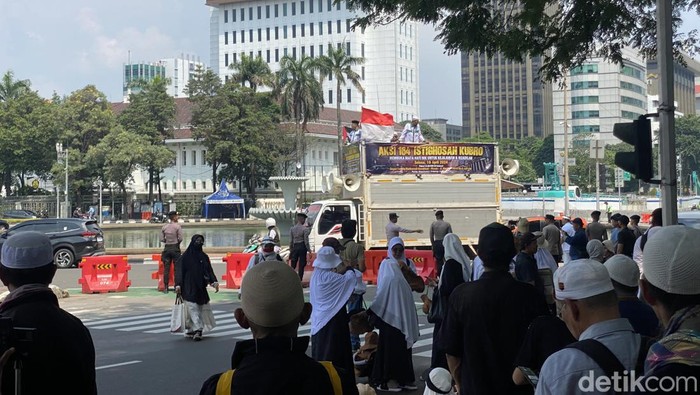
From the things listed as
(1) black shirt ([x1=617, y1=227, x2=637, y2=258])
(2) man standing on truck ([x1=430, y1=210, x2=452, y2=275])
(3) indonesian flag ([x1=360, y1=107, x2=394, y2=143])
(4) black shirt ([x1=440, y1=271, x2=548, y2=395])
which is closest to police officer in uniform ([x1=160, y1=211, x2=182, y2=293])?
(2) man standing on truck ([x1=430, y1=210, x2=452, y2=275])

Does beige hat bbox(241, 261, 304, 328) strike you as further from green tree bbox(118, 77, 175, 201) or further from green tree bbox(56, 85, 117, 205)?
green tree bbox(118, 77, 175, 201)

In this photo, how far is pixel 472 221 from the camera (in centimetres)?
2338


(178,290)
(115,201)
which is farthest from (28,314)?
(115,201)

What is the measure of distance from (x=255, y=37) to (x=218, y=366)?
129 m

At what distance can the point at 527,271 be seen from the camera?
8.89 m

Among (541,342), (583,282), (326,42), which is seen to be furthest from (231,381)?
(326,42)

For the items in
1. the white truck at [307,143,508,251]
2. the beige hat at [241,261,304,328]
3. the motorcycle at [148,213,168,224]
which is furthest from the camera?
the motorcycle at [148,213,168,224]

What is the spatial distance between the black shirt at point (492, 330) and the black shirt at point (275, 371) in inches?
84.9

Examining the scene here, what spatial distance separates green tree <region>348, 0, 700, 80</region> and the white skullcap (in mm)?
8009

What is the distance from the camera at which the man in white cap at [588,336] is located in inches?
123

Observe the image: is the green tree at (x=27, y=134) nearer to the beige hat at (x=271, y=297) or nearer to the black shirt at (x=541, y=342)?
the black shirt at (x=541, y=342)

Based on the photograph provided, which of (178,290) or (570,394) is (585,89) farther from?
(570,394)

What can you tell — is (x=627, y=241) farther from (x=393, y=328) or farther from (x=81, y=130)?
(x=81, y=130)

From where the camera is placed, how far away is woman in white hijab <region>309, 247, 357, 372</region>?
846 centimetres
